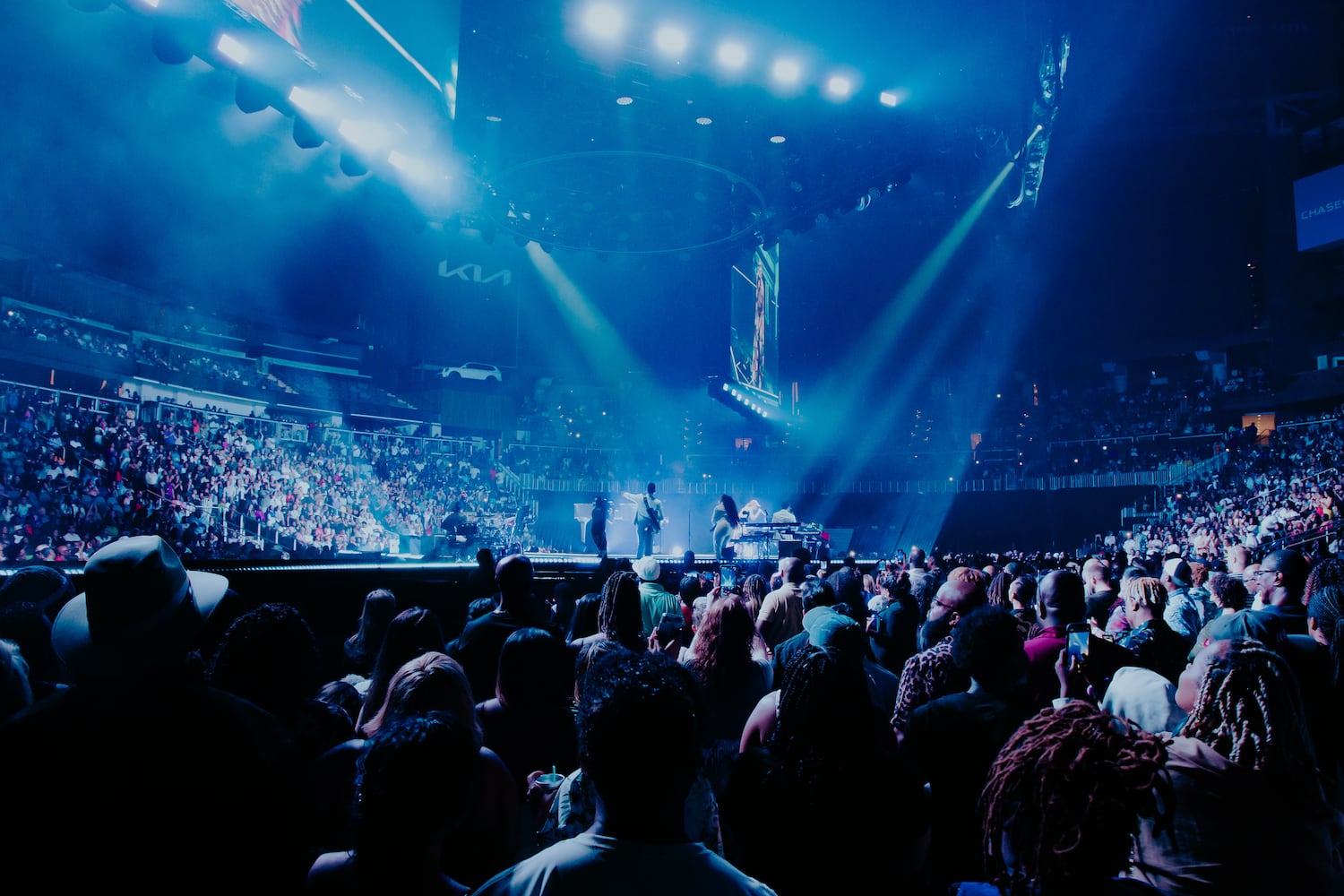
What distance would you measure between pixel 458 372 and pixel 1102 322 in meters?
22.9

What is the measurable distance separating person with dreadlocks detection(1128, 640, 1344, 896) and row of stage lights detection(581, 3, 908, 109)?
8593 mm

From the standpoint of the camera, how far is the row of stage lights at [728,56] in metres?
8.30

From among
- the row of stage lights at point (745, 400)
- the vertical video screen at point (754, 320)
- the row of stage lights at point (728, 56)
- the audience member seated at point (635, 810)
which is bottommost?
the audience member seated at point (635, 810)

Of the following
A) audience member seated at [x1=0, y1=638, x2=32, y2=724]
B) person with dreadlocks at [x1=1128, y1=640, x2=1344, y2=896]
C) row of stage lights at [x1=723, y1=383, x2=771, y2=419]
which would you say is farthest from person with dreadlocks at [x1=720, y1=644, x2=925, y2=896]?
row of stage lights at [x1=723, y1=383, x2=771, y2=419]

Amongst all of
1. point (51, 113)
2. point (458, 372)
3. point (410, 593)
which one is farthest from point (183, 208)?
point (410, 593)

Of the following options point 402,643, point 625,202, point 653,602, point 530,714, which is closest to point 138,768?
point 530,714

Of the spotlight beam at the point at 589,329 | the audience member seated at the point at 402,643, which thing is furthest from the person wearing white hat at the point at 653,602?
the spotlight beam at the point at 589,329

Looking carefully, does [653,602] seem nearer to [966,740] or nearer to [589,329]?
[966,740]

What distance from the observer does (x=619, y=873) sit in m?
1.09

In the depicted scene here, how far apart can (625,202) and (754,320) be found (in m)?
4.20

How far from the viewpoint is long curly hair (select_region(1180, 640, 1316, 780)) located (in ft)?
5.40

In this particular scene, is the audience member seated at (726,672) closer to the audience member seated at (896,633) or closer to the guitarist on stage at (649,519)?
the audience member seated at (896,633)

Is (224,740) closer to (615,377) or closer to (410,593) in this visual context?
(410,593)

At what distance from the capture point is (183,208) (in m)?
15.9
